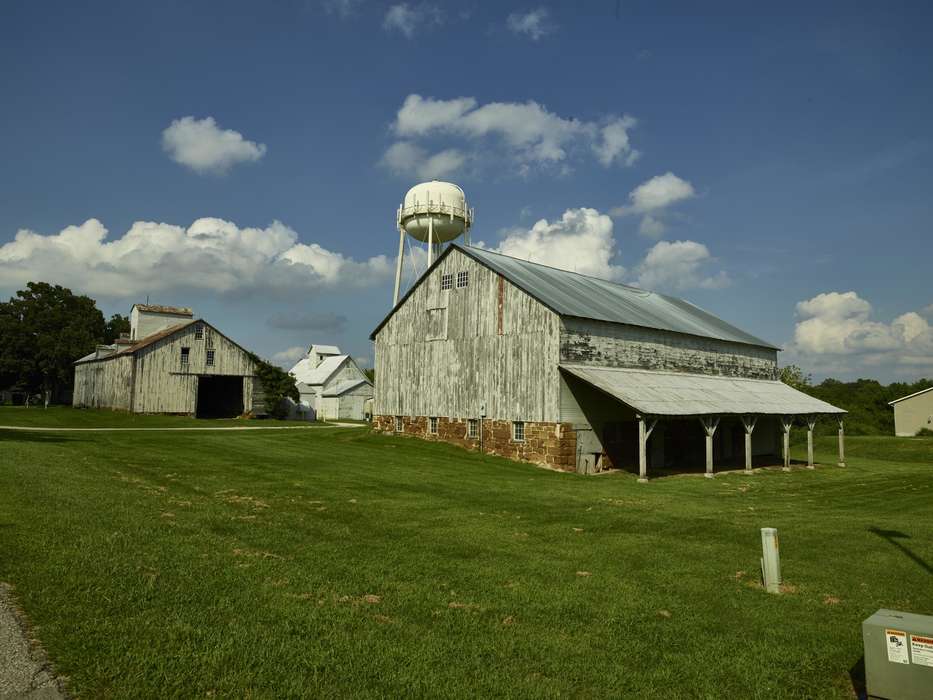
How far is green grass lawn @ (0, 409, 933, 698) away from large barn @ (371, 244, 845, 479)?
10.1 metres

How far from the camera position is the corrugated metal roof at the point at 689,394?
26547 mm

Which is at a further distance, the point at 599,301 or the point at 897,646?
the point at 599,301

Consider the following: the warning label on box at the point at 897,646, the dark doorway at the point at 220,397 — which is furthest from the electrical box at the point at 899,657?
the dark doorway at the point at 220,397

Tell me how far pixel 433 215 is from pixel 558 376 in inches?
780

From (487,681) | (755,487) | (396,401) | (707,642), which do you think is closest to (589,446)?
(755,487)

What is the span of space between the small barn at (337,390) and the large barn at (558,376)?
1343 inches

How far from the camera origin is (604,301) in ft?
115

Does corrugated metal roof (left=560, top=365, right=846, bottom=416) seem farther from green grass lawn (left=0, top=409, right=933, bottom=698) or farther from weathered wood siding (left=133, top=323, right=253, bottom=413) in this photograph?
weathered wood siding (left=133, top=323, right=253, bottom=413)

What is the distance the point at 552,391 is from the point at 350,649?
2201cm

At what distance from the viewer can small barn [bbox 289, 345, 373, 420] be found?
2761 inches

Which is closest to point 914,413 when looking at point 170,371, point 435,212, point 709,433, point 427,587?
point 709,433

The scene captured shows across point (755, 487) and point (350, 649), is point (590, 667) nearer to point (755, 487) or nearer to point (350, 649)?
point (350, 649)

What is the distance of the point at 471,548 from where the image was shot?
37.4 ft

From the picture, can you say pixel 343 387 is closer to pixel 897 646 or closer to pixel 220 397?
pixel 220 397
